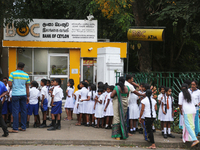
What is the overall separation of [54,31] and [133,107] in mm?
8195

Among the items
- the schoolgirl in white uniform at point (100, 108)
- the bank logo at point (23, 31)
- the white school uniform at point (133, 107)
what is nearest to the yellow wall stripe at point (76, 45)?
the bank logo at point (23, 31)

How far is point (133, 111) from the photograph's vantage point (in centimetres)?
902

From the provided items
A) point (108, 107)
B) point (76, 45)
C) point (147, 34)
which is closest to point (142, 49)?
point (147, 34)

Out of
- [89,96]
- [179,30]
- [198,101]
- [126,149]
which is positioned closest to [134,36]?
[179,30]

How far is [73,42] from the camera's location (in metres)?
15.8

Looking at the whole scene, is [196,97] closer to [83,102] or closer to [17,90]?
[83,102]

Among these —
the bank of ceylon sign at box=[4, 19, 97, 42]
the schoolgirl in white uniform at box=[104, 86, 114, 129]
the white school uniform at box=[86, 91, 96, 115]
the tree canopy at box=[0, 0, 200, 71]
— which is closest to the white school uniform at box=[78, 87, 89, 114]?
the white school uniform at box=[86, 91, 96, 115]

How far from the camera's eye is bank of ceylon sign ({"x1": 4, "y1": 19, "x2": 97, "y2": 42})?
604 inches

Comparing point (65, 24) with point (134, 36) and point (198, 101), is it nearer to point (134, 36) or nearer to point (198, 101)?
point (134, 36)

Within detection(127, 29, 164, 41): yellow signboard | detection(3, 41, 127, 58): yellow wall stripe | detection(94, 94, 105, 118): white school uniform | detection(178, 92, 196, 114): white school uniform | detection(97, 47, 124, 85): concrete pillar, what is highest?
detection(127, 29, 164, 41): yellow signboard

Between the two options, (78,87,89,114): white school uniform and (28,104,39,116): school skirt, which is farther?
(78,87,89,114): white school uniform

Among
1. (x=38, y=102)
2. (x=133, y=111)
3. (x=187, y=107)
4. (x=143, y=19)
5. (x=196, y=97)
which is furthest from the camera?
(x=143, y=19)

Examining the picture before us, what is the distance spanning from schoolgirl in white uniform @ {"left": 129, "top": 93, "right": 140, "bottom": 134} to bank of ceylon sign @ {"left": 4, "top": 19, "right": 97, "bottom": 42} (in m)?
7.40

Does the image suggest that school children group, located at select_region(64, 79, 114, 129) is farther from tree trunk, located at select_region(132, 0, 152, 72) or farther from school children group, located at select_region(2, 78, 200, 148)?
tree trunk, located at select_region(132, 0, 152, 72)
